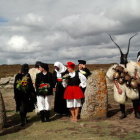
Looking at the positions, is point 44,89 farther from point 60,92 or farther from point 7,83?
point 7,83

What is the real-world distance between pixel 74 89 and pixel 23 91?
60.4 inches

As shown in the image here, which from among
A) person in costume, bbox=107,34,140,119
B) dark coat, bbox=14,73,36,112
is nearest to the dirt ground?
dark coat, bbox=14,73,36,112

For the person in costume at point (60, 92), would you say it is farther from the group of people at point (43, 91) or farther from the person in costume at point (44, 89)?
the person in costume at point (44, 89)

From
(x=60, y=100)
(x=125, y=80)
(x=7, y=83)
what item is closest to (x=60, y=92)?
(x=60, y=100)

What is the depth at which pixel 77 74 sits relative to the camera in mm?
9852

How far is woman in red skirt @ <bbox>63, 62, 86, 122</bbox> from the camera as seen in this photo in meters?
9.69

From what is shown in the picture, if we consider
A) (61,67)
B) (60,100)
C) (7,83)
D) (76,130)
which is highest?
(61,67)

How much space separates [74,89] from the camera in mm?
9727

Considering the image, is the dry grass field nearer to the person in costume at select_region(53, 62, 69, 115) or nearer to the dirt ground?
the dirt ground

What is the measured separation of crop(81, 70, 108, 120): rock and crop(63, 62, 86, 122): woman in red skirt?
20 cm

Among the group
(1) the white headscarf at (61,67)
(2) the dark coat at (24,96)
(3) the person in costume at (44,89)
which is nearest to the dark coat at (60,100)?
(1) the white headscarf at (61,67)

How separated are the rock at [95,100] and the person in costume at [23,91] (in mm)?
1675

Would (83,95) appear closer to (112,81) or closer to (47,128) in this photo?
(112,81)

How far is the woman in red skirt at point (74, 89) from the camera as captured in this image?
9.69 m
